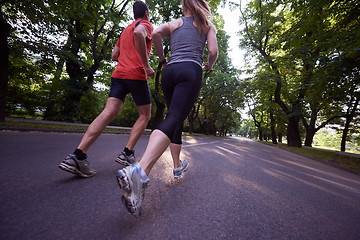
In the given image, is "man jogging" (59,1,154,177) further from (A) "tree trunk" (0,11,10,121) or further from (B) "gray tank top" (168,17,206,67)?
(A) "tree trunk" (0,11,10,121)

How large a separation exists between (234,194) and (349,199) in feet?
5.69

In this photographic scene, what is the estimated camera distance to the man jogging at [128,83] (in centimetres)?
178

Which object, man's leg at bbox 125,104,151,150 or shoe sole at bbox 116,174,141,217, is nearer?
shoe sole at bbox 116,174,141,217

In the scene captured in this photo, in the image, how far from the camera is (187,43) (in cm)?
173

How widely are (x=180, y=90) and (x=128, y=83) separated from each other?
0.85 metres

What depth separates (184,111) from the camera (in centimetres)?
152

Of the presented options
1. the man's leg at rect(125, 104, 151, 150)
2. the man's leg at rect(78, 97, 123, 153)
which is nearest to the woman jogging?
the man's leg at rect(125, 104, 151, 150)

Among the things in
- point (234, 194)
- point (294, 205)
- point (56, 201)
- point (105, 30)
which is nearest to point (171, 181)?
point (234, 194)

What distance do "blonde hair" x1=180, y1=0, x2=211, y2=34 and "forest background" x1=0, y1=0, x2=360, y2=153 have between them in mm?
196

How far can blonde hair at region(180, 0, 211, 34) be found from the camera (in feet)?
5.65

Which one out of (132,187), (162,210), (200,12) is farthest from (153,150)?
(200,12)

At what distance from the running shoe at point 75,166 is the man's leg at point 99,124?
129 millimetres

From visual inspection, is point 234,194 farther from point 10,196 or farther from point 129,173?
point 10,196

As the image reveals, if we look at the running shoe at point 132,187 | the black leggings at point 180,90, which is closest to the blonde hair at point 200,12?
the black leggings at point 180,90
